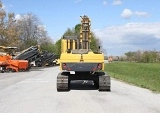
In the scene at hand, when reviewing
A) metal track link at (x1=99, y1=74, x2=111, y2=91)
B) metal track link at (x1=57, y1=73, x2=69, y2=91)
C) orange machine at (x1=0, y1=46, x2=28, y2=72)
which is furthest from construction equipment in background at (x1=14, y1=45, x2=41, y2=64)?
metal track link at (x1=99, y1=74, x2=111, y2=91)

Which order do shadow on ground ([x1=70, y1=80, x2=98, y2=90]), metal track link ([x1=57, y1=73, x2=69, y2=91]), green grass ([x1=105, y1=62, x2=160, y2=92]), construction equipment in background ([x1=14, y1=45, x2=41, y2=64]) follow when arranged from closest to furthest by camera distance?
metal track link ([x1=57, y1=73, x2=69, y2=91]), shadow on ground ([x1=70, y1=80, x2=98, y2=90]), green grass ([x1=105, y1=62, x2=160, y2=92]), construction equipment in background ([x1=14, y1=45, x2=41, y2=64])

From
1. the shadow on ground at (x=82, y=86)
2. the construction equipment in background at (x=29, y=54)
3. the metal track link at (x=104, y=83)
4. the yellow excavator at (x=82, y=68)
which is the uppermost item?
the construction equipment in background at (x=29, y=54)

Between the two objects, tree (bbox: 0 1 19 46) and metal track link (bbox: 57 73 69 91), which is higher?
tree (bbox: 0 1 19 46)

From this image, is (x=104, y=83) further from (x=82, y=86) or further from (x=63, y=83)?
(x=82, y=86)

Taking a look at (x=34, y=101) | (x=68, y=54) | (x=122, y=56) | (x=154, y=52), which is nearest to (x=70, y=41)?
(x=68, y=54)

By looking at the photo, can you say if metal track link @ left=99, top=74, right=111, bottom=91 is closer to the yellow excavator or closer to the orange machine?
the yellow excavator

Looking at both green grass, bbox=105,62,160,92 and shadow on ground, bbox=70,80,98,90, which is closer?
shadow on ground, bbox=70,80,98,90

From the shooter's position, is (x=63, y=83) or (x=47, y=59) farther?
(x=47, y=59)

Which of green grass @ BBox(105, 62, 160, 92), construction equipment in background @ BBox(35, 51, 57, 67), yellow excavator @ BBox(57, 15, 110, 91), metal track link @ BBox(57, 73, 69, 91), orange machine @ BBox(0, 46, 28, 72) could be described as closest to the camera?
yellow excavator @ BBox(57, 15, 110, 91)

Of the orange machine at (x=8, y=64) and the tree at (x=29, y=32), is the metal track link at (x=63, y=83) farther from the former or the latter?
the tree at (x=29, y=32)

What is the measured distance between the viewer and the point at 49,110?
11.3 metres

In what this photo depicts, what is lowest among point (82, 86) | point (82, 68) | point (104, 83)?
point (82, 86)

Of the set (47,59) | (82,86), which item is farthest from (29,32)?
(82,86)

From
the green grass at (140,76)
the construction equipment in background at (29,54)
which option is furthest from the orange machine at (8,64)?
the green grass at (140,76)
